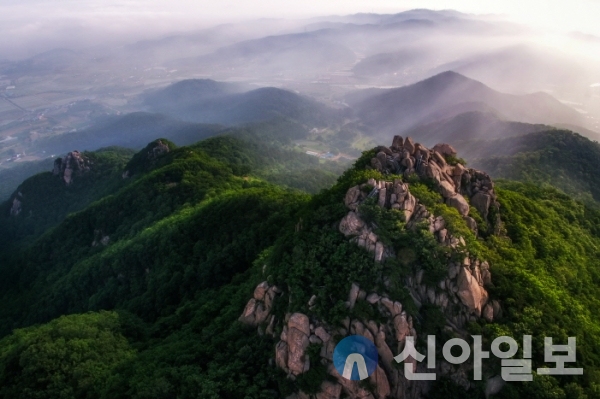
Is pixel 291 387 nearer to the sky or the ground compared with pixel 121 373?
nearer to the sky

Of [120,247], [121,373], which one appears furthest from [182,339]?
[120,247]

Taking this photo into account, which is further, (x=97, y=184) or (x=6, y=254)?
(x=97, y=184)

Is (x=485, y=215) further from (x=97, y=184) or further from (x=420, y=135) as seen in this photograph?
(x=420, y=135)

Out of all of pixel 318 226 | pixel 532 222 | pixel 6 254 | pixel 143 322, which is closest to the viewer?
pixel 318 226

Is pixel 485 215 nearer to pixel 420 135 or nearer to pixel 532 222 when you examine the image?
pixel 532 222

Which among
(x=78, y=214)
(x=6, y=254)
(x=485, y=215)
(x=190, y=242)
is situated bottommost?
(x=6, y=254)

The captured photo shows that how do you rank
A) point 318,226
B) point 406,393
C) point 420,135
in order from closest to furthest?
1. point 406,393
2. point 318,226
3. point 420,135

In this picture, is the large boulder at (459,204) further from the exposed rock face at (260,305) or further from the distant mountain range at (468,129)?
the distant mountain range at (468,129)
